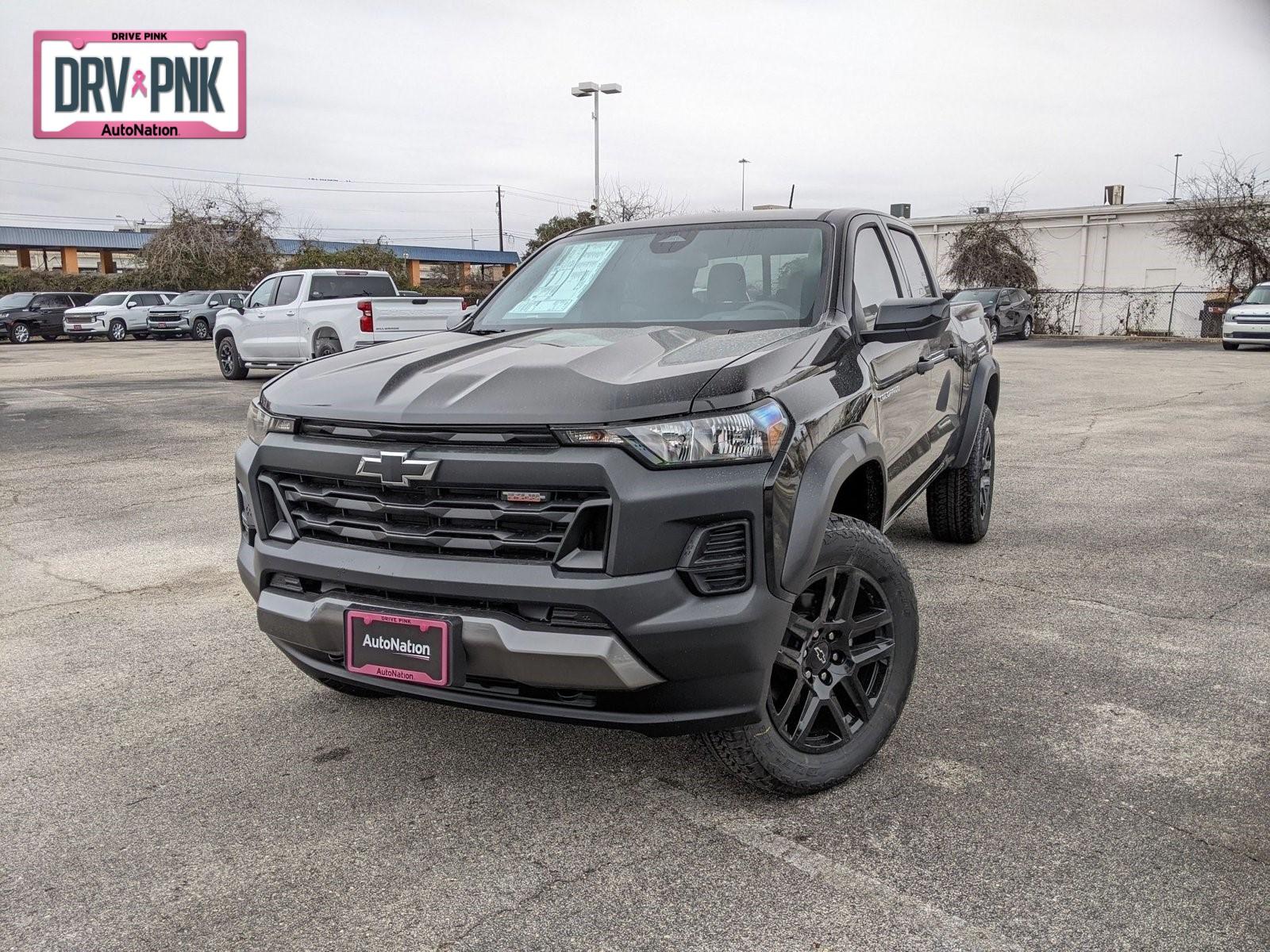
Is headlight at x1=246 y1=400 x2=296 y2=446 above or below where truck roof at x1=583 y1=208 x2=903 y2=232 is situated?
below

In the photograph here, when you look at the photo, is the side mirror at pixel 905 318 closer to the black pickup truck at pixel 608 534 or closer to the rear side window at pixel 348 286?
the black pickup truck at pixel 608 534

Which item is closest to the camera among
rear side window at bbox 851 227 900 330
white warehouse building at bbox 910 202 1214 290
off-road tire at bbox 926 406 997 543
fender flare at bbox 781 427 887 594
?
fender flare at bbox 781 427 887 594

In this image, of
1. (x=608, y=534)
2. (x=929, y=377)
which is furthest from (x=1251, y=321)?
(x=608, y=534)

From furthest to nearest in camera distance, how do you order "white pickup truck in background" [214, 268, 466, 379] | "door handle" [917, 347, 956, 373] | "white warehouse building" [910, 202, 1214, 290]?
"white warehouse building" [910, 202, 1214, 290] → "white pickup truck in background" [214, 268, 466, 379] → "door handle" [917, 347, 956, 373]

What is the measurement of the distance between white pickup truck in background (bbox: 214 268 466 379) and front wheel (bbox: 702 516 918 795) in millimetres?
12976

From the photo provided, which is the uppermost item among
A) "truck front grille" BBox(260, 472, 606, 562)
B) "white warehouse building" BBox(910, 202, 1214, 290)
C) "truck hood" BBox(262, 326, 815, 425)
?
"white warehouse building" BBox(910, 202, 1214, 290)

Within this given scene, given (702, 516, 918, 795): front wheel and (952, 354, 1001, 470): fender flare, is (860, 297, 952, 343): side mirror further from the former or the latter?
(952, 354, 1001, 470): fender flare

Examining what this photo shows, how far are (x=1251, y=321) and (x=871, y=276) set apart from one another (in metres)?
23.2

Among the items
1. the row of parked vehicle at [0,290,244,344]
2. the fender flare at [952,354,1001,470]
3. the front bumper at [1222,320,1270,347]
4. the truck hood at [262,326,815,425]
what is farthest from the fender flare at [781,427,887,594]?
the row of parked vehicle at [0,290,244,344]

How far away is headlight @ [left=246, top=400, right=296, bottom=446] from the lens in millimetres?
3020

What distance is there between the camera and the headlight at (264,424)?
3020 mm

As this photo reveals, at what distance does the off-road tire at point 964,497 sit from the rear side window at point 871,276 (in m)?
1.43

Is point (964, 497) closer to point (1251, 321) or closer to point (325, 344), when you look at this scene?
point (325, 344)

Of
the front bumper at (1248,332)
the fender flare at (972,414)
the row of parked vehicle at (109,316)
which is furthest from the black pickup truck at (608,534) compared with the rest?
the row of parked vehicle at (109,316)
